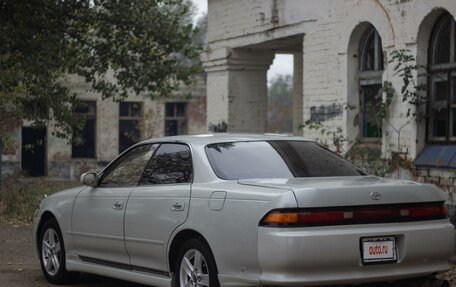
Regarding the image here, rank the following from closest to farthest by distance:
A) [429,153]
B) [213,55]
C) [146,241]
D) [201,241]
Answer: [201,241] < [146,241] < [429,153] < [213,55]

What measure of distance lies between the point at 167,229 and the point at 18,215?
31.6 feet

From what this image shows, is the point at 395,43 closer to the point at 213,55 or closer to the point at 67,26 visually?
the point at 213,55

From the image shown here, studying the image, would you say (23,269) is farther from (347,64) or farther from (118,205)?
(347,64)

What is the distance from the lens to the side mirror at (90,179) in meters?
8.83

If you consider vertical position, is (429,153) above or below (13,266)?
above

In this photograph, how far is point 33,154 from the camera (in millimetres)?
34000

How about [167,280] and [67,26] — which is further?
[67,26]

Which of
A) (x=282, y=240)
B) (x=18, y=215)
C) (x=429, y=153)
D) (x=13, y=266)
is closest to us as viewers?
(x=282, y=240)

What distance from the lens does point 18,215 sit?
1648cm

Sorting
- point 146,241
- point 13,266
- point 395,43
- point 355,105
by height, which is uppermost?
point 395,43

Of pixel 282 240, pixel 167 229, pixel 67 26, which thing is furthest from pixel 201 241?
pixel 67 26

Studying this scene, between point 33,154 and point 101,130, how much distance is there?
2.85 m

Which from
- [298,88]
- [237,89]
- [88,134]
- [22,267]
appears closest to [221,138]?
[22,267]

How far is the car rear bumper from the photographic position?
641cm
